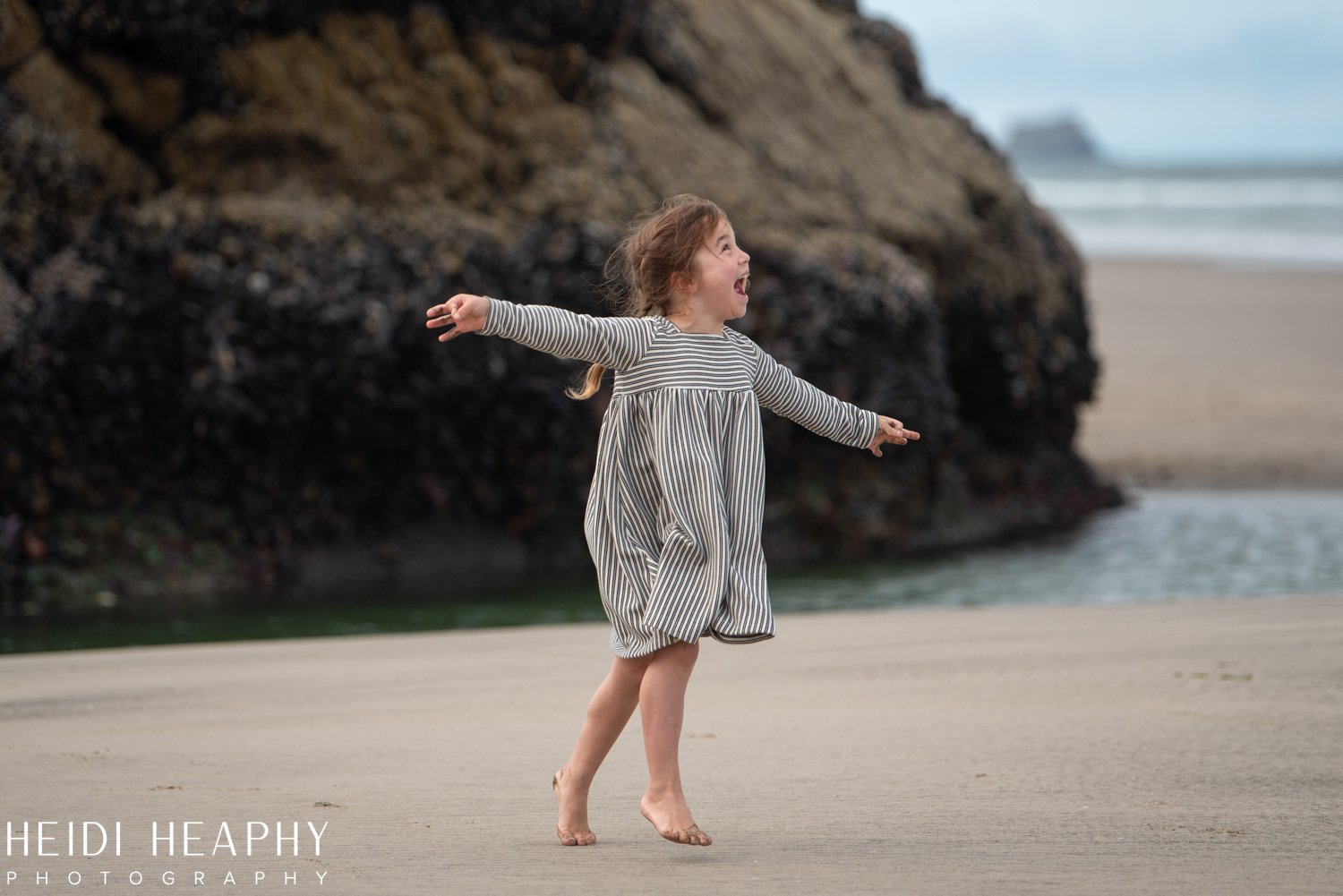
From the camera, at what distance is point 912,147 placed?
30.8 ft

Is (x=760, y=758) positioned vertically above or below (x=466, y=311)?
below

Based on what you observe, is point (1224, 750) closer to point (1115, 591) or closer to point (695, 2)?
point (1115, 591)

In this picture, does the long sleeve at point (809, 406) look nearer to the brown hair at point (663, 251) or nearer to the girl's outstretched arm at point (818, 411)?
the girl's outstretched arm at point (818, 411)

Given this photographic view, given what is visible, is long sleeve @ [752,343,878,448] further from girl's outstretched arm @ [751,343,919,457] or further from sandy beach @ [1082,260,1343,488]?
sandy beach @ [1082,260,1343,488]

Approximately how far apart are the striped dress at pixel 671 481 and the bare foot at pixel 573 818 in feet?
1.04

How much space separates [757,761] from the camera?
147 inches

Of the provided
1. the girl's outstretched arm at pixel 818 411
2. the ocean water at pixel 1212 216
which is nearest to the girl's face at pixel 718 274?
the girl's outstretched arm at pixel 818 411

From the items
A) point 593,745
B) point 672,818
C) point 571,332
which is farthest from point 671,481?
point 672,818

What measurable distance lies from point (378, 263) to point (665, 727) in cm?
433

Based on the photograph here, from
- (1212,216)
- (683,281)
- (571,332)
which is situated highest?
(1212,216)

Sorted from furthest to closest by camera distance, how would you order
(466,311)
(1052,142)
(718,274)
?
(1052,142) < (718,274) < (466,311)

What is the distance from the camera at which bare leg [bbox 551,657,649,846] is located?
3074mm

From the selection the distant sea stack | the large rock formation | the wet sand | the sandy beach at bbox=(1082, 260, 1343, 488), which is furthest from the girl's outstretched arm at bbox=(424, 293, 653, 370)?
the distant sea stack

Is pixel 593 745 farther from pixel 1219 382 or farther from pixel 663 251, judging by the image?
pixel 1219 382
